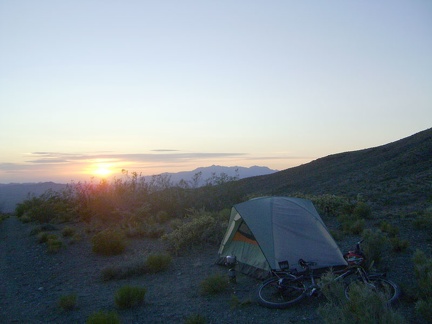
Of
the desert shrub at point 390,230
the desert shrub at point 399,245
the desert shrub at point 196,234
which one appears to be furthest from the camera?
the desert shrub at point 196,234

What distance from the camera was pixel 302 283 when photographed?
7.91 m

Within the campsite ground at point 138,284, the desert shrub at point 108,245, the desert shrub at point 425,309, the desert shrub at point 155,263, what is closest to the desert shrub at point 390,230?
the campsite ground at point 138,284

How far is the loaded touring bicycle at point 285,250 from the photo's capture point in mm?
7926

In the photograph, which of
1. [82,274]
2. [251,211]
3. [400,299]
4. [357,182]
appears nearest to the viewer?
[400,299]

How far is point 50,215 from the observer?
21484 millimetres

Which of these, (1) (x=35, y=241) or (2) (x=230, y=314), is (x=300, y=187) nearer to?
(1) (x=35, y=241)

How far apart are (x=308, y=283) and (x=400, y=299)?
1.84m

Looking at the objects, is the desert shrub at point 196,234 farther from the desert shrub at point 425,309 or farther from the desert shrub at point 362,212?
the desert shrub at point 425,309

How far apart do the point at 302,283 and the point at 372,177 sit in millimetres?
18743

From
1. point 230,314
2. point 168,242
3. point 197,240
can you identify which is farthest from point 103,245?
point 230,314

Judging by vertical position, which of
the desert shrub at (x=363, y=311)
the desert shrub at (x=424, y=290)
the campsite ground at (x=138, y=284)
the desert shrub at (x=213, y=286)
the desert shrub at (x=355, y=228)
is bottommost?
the campsite ground at (x=138, y=284)

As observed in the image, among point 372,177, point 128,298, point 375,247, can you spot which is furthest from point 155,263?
point 372,177

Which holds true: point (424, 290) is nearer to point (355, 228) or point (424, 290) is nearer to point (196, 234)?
point (355, 228)

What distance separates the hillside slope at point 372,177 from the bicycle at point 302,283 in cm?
946
